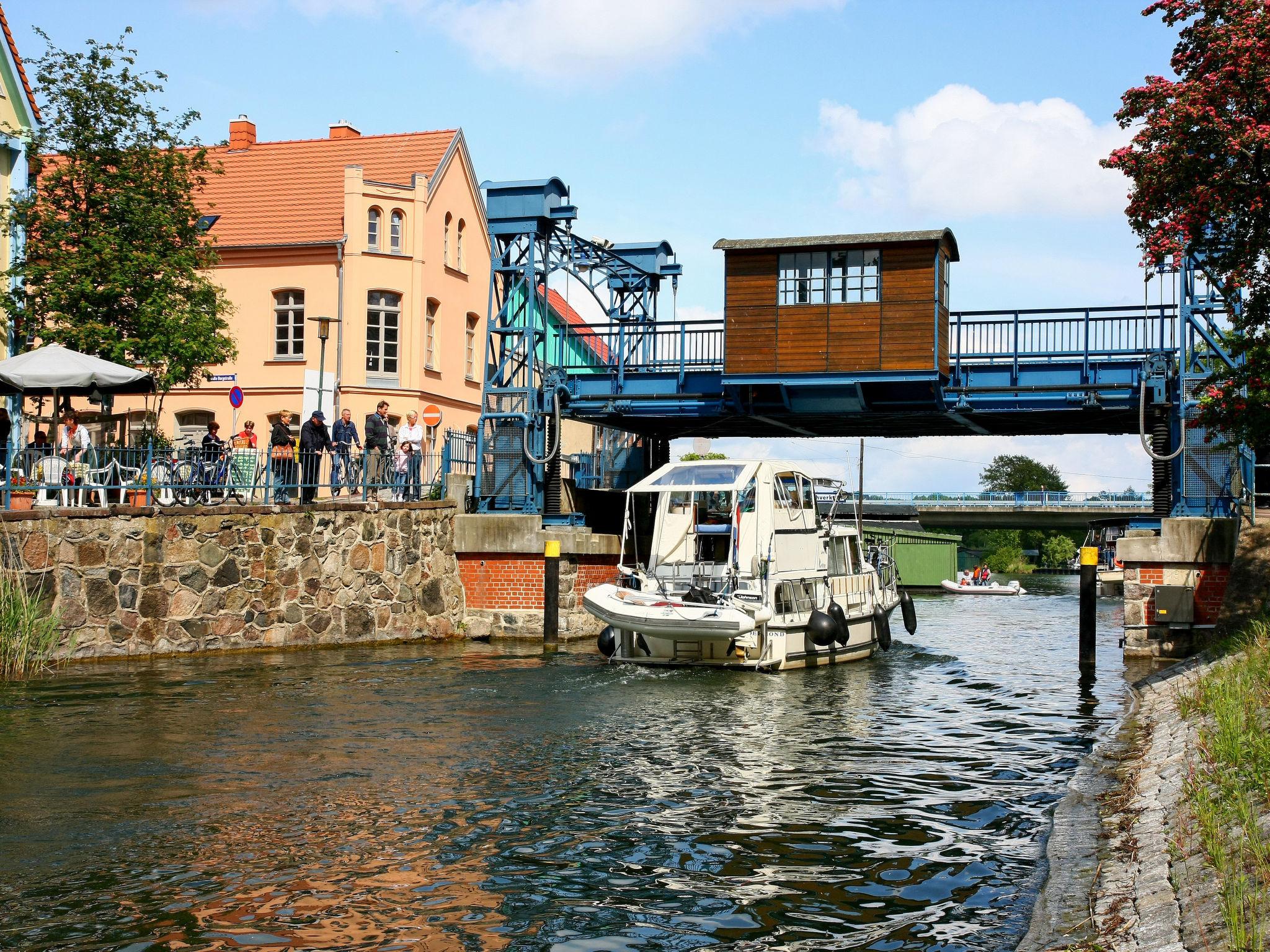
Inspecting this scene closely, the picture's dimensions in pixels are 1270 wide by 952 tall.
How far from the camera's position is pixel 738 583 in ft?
73.0

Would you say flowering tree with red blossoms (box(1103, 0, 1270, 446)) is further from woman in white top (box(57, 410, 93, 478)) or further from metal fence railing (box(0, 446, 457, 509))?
woman in white top (box(57, 410, 93, 478))

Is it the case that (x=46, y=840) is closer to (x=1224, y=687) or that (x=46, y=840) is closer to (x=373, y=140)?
(x=1224, y=687)

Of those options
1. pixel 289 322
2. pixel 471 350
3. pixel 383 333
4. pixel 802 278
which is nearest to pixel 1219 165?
pixel 802 278

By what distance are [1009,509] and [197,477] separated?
5226 cm

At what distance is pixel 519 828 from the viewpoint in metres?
10.8

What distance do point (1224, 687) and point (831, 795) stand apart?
3825 millimetres

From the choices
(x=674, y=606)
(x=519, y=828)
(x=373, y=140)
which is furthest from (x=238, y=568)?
(x=373, y=140)

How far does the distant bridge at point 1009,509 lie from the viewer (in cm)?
6594

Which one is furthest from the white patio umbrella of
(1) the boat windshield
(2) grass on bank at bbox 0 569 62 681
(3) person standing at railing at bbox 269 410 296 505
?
(1) the boat windshield

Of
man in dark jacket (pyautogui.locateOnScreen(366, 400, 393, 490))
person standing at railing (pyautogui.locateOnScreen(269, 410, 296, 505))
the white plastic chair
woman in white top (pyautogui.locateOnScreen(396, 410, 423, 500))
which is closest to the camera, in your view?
the white plastic chair

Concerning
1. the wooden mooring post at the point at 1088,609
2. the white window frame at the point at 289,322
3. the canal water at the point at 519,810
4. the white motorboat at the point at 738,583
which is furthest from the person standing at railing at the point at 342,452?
the wooden mooring post at the point at 1088,609

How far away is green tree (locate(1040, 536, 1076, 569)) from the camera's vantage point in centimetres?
11618

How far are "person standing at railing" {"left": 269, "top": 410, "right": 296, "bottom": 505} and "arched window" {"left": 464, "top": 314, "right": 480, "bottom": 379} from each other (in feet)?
54.5

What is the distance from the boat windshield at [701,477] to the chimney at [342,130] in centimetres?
2349
